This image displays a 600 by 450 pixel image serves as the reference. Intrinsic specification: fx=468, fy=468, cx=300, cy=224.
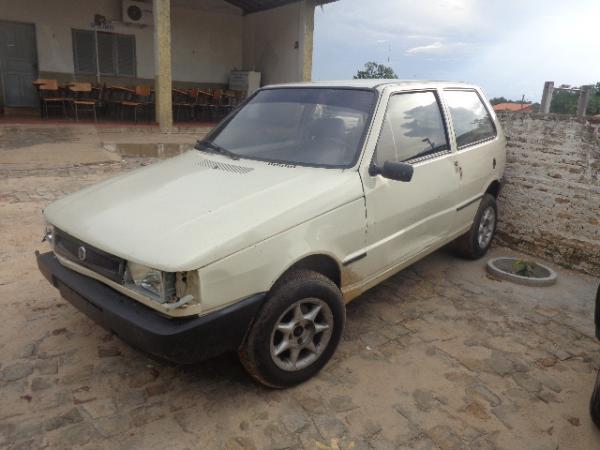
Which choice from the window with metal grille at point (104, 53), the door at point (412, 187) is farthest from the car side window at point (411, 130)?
the window with metal grille at point (104, 53)

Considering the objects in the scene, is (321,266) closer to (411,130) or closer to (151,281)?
(151,281)

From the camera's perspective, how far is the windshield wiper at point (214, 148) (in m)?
3.41

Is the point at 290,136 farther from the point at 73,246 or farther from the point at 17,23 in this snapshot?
the point at 17,23

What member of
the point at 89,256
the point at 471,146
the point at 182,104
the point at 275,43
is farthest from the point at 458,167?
the point at 275,43

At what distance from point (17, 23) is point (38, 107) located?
83.6 inches

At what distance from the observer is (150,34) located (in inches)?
553

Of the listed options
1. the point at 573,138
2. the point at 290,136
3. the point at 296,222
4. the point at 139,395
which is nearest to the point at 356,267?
the point at 296,222

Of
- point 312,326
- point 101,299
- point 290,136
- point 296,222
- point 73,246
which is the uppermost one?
point 290,136

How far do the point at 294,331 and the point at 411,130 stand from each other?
1795 mm

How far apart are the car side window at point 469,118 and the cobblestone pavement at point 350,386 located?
1483 mm

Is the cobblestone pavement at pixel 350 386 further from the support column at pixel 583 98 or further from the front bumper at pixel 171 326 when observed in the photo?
the support column at pixel 583 98

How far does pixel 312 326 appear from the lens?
9.14 feet

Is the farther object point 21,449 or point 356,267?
point 356,267

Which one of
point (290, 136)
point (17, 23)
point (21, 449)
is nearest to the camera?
point (21, 449)
